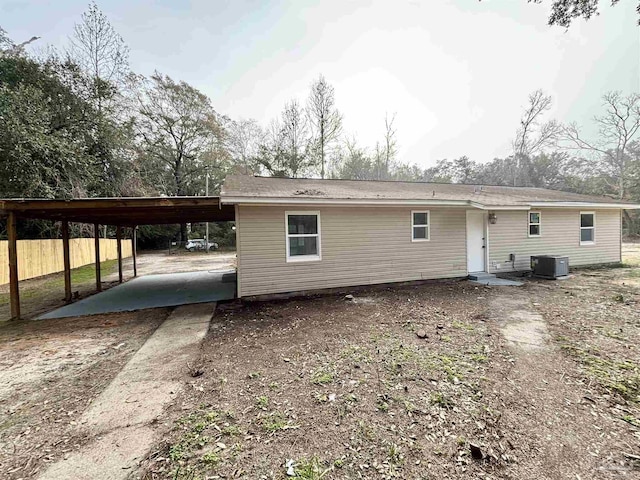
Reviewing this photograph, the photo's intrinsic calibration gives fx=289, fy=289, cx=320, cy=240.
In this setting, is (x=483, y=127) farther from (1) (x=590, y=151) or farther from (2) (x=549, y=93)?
(1) (x=590, y=151)

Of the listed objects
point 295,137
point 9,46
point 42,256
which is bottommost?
point 42,256

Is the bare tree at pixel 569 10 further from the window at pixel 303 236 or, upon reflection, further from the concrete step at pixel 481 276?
the window at pixel 303 236

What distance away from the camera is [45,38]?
43.8 ft

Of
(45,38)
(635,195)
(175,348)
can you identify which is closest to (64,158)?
(45,38)

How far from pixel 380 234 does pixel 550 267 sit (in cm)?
550

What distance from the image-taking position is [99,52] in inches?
593

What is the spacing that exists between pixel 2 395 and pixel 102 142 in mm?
14773

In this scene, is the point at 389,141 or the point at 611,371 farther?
the point at 389,141

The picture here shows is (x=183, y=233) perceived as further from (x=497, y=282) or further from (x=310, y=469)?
(x=310, y=469)

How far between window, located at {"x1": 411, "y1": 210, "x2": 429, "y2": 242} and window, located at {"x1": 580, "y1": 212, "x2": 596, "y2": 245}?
22.4 ft

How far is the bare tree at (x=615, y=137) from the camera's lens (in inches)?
1009

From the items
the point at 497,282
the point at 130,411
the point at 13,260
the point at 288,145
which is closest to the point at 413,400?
the point at 130,411

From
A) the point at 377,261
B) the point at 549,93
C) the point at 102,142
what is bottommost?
the point at 377,261

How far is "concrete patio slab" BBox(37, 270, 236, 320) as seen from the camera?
6.79 m
